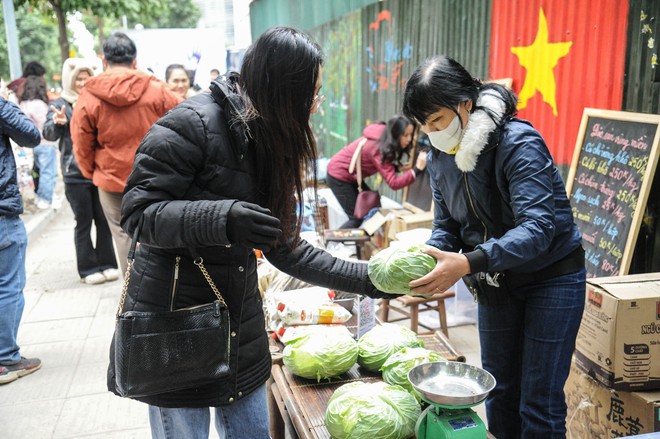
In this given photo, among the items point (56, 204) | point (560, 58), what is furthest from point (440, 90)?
point (56, 204)

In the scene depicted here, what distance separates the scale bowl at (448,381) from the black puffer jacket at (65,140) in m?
5.24

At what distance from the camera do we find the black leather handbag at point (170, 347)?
1.96m

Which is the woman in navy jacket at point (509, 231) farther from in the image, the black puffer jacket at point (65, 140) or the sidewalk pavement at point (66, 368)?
the black puffer jacket at point (65, 140)

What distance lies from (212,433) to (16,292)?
6.07 feet

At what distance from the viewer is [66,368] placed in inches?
192

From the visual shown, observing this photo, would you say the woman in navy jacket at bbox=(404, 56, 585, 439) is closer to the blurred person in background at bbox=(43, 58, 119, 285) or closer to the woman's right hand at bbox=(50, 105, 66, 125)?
the blurred person in background at bbox=(43, 58, 119, 285)

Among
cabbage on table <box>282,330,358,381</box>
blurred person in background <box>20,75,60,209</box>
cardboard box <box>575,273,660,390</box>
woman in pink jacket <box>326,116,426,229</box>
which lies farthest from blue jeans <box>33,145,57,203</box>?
cardboard box <box>575,273,660,390</box>

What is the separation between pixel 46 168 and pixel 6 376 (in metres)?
7.13

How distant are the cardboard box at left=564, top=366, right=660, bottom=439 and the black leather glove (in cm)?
200

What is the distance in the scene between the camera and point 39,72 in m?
9.80

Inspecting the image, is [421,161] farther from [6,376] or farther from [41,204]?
[41,204]

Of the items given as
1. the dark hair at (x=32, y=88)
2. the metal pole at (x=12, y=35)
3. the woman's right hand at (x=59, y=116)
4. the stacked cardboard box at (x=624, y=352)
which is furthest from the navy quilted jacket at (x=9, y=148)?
the metal pole at (x=12, y=35)

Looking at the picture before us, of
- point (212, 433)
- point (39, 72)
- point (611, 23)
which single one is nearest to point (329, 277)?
point (212, 433)

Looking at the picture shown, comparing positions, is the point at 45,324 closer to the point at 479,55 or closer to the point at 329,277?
the point at 329,277
